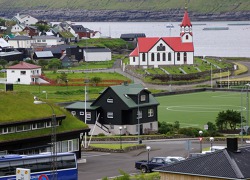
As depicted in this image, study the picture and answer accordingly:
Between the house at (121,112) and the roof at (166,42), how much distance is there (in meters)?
45.8

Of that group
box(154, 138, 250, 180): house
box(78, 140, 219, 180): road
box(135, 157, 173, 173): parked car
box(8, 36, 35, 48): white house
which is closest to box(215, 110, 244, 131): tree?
box(78, 140, 219, 180): road

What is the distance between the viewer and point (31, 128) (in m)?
33.0

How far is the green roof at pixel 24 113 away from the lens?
3217 centimetres

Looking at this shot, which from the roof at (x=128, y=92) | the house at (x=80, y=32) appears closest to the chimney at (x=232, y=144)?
the roof at (x=128, y=92)

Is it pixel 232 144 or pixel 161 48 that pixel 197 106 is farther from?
pixel 232 144

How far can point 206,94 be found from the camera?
241 feet

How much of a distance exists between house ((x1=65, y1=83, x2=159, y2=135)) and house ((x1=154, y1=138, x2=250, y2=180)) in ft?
79.6

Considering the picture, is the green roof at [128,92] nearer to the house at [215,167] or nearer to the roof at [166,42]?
the house at [215,167]

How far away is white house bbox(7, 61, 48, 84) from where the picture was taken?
79750 mm

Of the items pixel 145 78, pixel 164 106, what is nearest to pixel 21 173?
pixel 164 106

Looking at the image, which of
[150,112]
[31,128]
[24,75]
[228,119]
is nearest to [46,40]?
[24,75]

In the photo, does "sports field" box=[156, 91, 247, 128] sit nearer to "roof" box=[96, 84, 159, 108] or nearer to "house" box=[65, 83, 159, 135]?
"house" box=[65, 83, 159, 135]

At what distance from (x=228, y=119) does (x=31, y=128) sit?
18.4m

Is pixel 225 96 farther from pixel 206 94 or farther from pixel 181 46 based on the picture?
pixel 181 46
